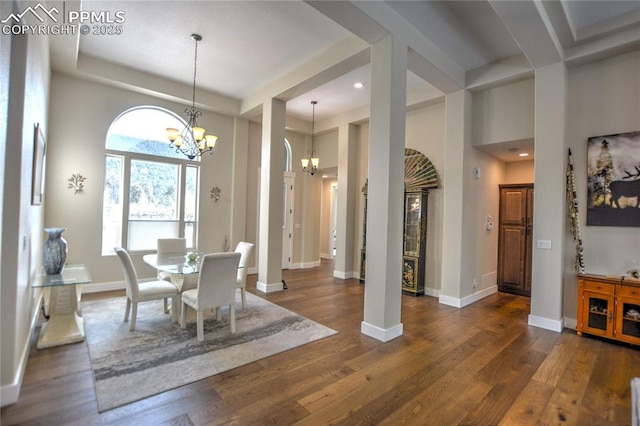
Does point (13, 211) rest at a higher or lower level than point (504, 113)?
lower

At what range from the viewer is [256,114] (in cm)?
629

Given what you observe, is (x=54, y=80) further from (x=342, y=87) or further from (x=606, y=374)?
(x=606, y=374)

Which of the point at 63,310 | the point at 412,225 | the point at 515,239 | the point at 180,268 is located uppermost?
the point at 412,225

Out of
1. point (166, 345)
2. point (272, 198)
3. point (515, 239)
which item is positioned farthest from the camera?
point (515, 239)

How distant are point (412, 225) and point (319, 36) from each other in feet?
11.3

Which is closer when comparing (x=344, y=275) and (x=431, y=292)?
(x=431, y=292)

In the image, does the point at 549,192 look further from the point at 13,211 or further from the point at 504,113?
the point at 13,211

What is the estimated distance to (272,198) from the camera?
17.7ft

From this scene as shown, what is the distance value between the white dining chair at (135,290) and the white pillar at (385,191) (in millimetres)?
2307

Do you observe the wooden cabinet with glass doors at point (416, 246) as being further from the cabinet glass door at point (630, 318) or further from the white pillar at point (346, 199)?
the cabinet glass door at point (630, 318)

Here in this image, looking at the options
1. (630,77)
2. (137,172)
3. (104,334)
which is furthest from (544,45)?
(137,172)

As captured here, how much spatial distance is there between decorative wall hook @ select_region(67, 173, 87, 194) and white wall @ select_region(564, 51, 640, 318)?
7.08 m

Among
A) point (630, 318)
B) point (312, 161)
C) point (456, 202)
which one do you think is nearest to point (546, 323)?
point (630, 318)

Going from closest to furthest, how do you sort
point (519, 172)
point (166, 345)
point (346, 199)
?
point (166, 345), point (519, 172), point (346, 199)
